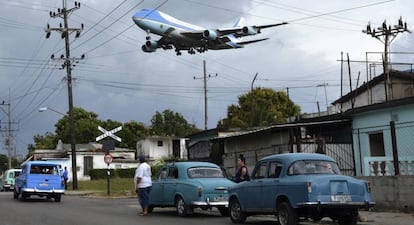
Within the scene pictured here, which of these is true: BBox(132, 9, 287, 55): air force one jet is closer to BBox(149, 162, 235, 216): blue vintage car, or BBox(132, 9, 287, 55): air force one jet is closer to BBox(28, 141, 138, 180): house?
BBox(149, 162, 235, 216): blue vintage car

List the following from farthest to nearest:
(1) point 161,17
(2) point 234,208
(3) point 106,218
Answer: (1) point 161,17
(3) point 106,218
(2) point 234,208

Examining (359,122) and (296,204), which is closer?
(296,204)

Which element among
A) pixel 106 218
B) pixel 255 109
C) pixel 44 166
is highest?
pixel 255 109

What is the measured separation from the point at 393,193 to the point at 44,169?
54.9 feet

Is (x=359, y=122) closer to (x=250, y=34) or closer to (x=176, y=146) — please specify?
(x=250, y=34)

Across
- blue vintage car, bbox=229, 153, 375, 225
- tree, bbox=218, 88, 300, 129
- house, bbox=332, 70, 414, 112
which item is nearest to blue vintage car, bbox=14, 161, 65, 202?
blue vintage car, bbox=229, 153, 375, 225

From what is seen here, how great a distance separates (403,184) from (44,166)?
17130 mm

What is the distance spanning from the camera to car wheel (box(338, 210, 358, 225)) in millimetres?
12289

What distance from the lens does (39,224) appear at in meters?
14.5

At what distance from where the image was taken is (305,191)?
1166cm

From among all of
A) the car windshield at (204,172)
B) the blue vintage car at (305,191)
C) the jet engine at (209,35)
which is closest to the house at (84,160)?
the jet engine at (209,35)

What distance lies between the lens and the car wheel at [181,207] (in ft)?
52.3

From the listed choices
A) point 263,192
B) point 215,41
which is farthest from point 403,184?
point 215,41

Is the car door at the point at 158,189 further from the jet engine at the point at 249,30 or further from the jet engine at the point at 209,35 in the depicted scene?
the jet engine at the point at 209,35
